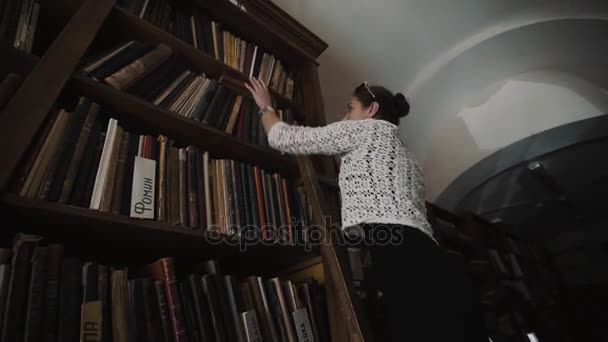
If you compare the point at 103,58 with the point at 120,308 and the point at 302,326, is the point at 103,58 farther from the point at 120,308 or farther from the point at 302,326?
the point at 302,326

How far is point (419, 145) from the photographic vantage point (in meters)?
2.61

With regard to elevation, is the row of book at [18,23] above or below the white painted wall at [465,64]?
below

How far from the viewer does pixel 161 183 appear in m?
0.81

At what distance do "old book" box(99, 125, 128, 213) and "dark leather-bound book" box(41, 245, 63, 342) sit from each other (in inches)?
4.5

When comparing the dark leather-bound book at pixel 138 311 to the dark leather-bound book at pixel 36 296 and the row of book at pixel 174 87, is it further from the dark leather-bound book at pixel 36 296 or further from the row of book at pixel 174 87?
the row of book at pixel 174 87

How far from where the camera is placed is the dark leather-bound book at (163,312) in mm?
668

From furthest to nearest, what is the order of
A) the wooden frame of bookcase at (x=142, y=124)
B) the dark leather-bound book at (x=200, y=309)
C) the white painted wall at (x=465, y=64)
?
the white painted wall at (x=465, y=64)
the dark leather-bound book at (x=200, y=309)
the wooden frame of bookcase at (x=142, y=124)

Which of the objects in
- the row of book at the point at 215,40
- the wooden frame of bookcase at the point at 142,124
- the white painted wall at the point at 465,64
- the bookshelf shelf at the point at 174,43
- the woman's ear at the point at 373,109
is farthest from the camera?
the white painted wall at the point at 465,64

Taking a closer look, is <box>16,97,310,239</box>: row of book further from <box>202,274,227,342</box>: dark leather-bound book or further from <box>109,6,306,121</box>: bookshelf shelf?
<box>109,6,306,121</box>: bookshelf shelf

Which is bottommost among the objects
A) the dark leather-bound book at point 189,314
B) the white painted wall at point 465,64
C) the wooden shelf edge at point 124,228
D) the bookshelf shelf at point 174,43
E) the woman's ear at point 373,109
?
the dark leather-bound book at point 189,314

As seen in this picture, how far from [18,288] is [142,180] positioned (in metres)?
0.31

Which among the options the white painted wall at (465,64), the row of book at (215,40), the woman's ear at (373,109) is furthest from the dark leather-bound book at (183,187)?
the white painted wall at (465,64)

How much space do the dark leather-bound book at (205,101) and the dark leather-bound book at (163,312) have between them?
50cm

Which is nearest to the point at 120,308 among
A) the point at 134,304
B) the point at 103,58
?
the point at 134,304
